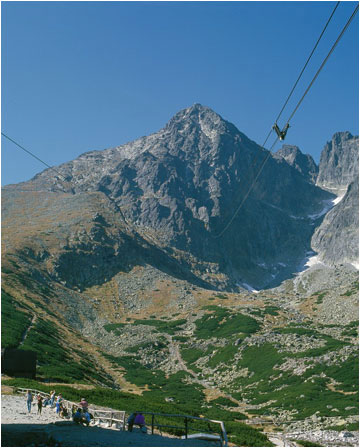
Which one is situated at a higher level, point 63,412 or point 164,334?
point 164,334

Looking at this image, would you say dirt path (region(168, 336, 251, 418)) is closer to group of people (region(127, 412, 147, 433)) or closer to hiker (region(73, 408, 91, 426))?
group of people (region(127, 412, 147, 433))

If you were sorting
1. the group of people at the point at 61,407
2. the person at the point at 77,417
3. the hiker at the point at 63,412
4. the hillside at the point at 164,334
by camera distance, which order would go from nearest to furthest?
the person at the point at 77,417, the group of people at the point at 61,407, the hiker at the point at 63,412, the hillside at the point at 164,334

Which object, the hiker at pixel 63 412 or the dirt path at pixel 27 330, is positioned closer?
the hiker at pixel 63 412

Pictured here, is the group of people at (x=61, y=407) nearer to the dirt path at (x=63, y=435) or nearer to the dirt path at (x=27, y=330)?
the dirt path at (x=63, y=435)

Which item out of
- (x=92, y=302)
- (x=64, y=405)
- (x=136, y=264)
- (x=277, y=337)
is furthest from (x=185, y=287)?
(x=64, y=405)

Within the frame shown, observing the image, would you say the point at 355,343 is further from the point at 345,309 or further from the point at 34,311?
the point at 34,311

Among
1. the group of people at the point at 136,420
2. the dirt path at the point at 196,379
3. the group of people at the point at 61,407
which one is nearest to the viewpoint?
the group of people at the point at 136,420

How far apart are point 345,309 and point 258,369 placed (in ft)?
147

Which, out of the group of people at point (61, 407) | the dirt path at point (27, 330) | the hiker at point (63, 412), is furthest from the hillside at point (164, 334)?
the hiker at point (63, 412)

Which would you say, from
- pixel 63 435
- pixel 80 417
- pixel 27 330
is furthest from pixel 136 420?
pixel 27 330

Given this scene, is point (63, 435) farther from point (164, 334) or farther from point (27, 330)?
point (164, 334)

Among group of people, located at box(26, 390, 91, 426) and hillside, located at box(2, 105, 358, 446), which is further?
hillside, located at box(2, 105, 358, 446)

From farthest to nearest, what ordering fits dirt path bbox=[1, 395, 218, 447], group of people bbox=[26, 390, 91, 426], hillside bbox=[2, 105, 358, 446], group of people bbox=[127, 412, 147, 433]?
1. hillside bbox=[2, 105, 358, 446]
2. group of people bbox=[26, 390, 91, 426]
3. group of people bbox=[127, 412, 147, 433]
4. dirt path bbox=[1, 395, 218, 447]

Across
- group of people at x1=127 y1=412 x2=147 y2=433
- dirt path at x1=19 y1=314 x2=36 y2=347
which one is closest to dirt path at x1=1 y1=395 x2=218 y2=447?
group of people at x1=127 y1=412 x2=147 y2=433
